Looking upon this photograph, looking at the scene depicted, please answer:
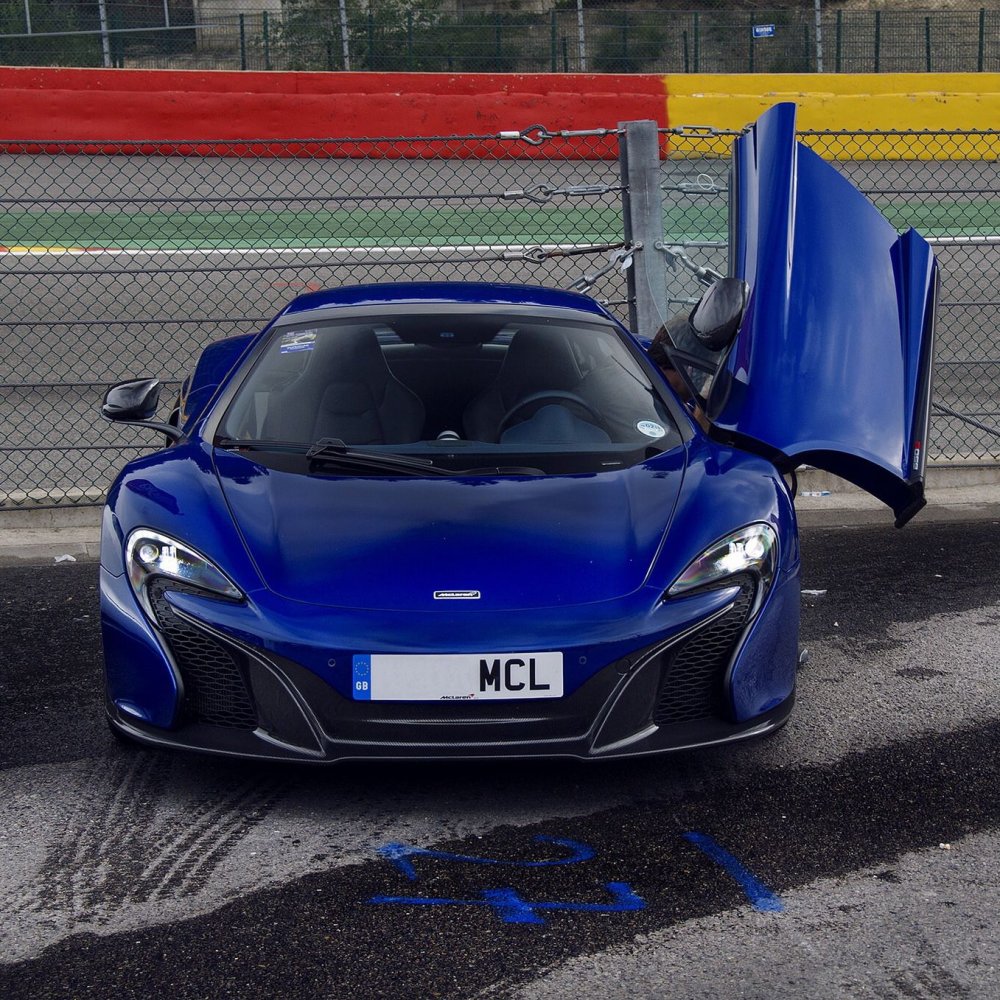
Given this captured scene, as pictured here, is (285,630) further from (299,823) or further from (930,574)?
(930,574)

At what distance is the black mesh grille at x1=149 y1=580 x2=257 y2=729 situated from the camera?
143 inches

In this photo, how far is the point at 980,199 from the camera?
640 inches

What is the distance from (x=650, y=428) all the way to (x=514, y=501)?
0.70 meters

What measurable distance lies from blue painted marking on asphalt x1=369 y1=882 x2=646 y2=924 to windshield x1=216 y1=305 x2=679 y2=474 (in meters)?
1.33

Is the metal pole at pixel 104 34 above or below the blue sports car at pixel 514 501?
above

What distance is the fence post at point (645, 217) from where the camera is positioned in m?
7.13

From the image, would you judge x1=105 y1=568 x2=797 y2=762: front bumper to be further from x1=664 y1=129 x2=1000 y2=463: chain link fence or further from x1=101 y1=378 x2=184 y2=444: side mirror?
x1=664 y1=129 x2=1000 y2=463: chain link fence

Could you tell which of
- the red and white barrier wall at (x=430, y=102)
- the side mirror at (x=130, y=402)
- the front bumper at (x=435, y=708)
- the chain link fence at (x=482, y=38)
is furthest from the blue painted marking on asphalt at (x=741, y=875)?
the chain link fence at (x=482, y=38)

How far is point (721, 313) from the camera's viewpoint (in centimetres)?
475

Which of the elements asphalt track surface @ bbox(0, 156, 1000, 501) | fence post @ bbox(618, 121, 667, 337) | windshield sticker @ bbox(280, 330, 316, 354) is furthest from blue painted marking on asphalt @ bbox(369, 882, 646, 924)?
fence post @ bbox(618, 121, 667, 337)

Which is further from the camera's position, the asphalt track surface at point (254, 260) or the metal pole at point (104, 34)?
the metal pole at point (104, 34)

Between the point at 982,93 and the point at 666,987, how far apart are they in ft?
54.9

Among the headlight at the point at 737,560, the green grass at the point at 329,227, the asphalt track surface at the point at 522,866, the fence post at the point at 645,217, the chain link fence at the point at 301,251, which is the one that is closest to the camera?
the asphalt track surface at the point at 522,866

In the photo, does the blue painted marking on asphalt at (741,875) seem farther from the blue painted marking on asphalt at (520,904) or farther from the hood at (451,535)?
the hood at (451,535)
